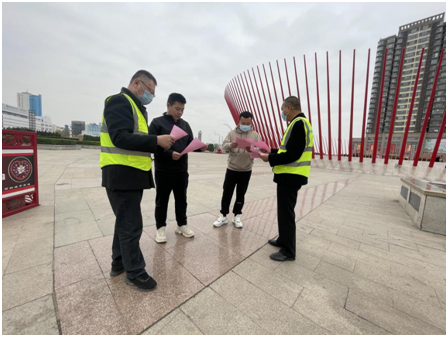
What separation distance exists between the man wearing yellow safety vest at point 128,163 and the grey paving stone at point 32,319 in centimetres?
57

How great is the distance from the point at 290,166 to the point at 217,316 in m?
1.68

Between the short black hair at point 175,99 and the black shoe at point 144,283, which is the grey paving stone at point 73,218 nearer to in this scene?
the black shoe at point 144,283

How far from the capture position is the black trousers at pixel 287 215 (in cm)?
238

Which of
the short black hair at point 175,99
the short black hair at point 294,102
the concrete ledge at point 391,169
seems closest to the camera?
the short black hair at point 294,102

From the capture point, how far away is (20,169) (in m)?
3.60

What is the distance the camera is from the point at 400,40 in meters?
48.2

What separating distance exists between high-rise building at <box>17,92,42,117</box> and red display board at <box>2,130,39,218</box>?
556 ft

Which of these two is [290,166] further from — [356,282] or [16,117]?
[16,117]

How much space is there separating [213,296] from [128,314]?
0.70 metres

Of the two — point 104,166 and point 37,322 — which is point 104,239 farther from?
point 104,166

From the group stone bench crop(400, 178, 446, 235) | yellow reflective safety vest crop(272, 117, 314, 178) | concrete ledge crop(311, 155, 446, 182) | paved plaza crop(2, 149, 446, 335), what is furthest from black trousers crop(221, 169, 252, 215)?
concrete ledge crop(311, 155, 446, 182)

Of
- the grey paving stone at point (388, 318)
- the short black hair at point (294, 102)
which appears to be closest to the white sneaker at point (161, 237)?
the grey paving stone at point (388, 318)

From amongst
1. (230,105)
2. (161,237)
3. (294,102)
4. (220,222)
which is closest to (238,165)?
(220,222)

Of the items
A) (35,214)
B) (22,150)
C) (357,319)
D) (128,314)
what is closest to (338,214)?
(357,319)
